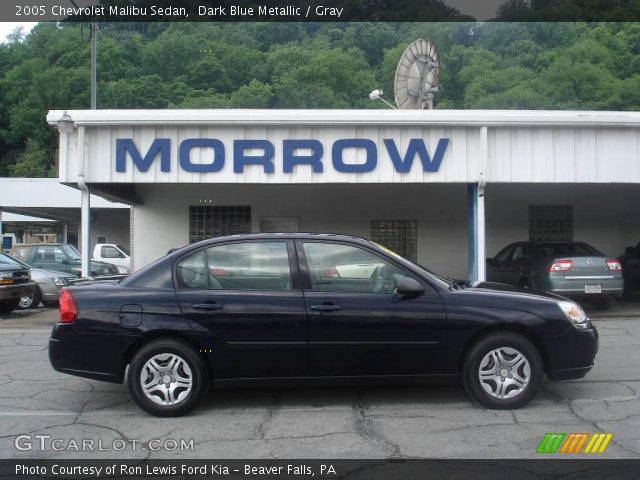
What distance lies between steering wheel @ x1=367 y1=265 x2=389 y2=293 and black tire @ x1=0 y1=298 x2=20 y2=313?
33.3 ft

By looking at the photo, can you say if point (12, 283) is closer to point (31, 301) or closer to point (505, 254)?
point (31, 301)

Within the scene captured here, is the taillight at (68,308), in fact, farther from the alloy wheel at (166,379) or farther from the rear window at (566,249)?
the rear window at (566,249)

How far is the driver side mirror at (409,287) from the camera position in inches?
221

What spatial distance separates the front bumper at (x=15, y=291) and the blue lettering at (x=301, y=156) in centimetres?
609

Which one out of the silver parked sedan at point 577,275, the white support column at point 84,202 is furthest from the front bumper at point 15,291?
the silver parked sedan at point 577,275

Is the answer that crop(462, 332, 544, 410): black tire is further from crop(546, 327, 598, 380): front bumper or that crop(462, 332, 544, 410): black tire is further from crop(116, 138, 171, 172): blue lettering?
crop(116, 138, 171, 172): blue lettering

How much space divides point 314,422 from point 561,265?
27.6 feet

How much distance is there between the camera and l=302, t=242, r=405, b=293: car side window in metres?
5.82

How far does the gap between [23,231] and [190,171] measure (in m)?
40.3

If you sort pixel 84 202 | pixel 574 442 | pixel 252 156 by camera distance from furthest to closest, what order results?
1. pixel 84 202
2. pixel 252 156
3. pixel 574 442

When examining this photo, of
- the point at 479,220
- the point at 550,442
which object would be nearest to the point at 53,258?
the point at 479,220

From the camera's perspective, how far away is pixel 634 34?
48969 millimetres

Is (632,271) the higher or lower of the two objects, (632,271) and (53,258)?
the lower

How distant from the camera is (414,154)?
1248 cm
